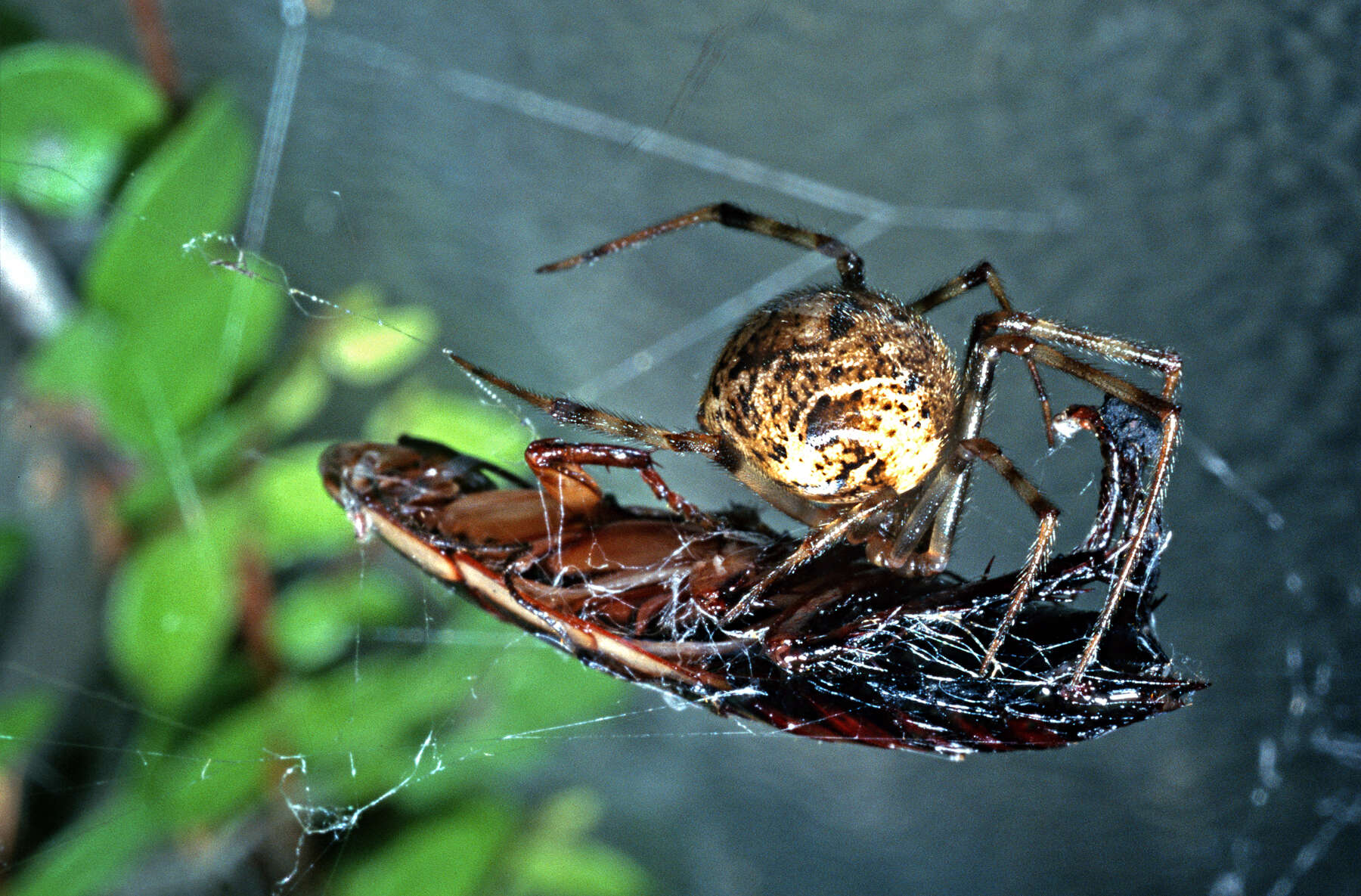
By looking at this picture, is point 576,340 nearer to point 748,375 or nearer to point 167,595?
point 167,595

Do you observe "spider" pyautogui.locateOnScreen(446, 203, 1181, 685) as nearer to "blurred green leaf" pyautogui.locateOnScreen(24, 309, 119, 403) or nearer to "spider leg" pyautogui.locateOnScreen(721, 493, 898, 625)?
"spider leg" pyautogui.locateOnScreen(721, 493, 898, 625)

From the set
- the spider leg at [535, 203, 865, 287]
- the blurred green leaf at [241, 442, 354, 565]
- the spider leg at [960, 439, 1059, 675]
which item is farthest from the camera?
the blurred green leaf at [241, 442, 354, 565]

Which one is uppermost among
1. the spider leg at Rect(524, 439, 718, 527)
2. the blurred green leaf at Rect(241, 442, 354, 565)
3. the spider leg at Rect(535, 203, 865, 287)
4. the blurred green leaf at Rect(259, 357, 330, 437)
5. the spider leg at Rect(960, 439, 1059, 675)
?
the spider leg at Rect(535, 203, 865, 287)

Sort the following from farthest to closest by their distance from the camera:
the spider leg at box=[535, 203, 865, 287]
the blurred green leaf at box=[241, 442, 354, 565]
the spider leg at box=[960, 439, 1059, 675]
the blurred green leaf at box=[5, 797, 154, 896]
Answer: the blurred green leaf at box=[241, 442, 354, 565], the blurred green leaf at box=[5, 797, 154, 896], the spider leg at box=[535, 203, 865, 287], the spider leg at box=[960, 439, 1059, 675]

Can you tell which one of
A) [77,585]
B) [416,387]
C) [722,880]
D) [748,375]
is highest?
[748,375]

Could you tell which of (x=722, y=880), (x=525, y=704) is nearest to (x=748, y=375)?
(x=525, y=704)

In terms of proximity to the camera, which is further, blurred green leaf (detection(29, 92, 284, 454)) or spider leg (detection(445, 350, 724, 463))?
blurred green leaf (detection(29, 92, 284, 454))

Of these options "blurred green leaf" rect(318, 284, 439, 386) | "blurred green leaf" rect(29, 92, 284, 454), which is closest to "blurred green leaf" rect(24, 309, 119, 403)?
"blurred green leaf" rect(29, 92, 284, 454)
